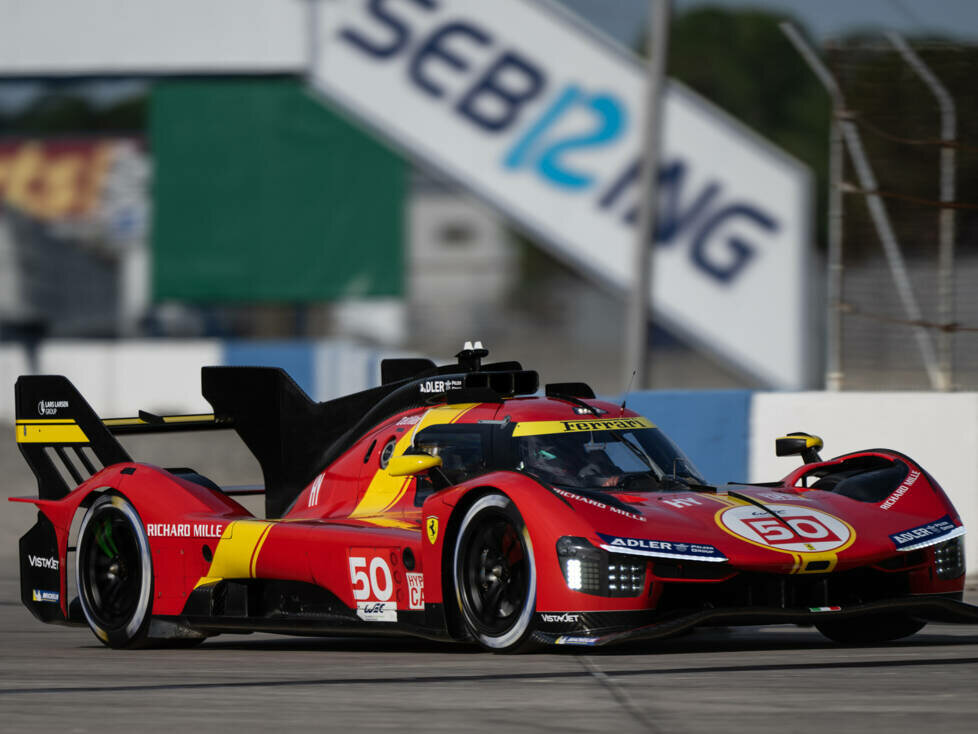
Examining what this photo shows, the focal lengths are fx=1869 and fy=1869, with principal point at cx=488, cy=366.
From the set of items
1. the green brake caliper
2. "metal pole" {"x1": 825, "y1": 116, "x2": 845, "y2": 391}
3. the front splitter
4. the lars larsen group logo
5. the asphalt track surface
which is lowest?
the asphalt track surface

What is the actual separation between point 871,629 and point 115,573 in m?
3.82

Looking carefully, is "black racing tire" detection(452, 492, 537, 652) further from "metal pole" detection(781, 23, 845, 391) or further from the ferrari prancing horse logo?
"metal pole" detection(781, 23, 845, 391)

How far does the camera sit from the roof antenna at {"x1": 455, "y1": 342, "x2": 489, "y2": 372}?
369 inches

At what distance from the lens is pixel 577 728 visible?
578 cm

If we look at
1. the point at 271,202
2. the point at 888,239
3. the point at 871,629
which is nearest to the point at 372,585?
the point at 871,629

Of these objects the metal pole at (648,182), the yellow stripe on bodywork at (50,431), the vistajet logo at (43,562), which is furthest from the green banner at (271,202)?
the vistajet logo at (43,562)

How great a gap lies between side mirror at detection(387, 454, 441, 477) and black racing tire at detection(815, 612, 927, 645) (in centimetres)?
192

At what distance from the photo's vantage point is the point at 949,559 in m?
8.18

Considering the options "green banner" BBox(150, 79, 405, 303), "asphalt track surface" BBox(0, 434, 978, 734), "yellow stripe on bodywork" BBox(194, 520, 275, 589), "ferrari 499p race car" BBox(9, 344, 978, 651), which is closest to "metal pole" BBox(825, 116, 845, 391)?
"ferrari 499p race car" BBox(9, 344, 978, 651)

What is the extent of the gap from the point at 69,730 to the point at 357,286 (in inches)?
1157

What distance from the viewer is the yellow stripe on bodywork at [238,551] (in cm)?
887

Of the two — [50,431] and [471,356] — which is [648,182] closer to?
[50,431]

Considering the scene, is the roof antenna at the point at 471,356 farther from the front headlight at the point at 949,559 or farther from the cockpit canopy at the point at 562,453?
the front headlight at the point at 949,559

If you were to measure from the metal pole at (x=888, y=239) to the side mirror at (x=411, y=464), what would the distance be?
4887 mm
